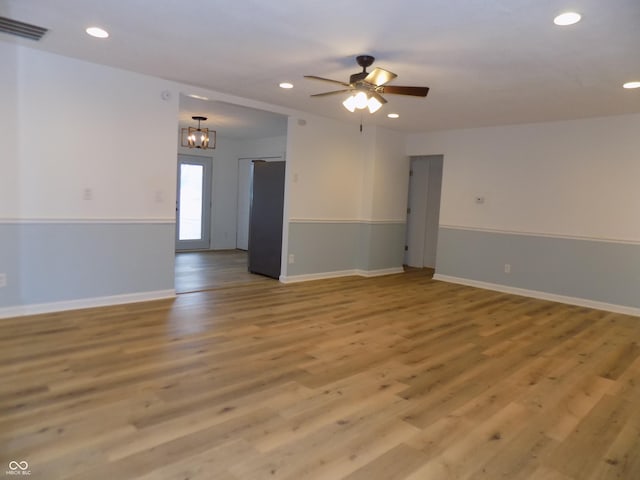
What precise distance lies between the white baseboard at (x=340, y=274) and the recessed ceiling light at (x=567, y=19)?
4306mm

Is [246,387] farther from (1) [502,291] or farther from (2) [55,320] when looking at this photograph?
(1) [502,291]

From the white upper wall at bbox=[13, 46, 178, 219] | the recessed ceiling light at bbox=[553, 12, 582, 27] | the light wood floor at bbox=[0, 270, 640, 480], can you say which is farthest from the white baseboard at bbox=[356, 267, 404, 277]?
the recessed ceiling light at bbox=[553, 12, 582, 27]

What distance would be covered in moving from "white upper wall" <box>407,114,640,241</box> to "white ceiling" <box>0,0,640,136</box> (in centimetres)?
62

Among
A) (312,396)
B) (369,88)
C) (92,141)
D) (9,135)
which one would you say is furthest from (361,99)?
(9,135)

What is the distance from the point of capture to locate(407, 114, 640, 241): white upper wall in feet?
16.8

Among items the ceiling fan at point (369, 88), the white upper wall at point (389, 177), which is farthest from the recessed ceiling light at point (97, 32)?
the white upper wall at point (389, 177)

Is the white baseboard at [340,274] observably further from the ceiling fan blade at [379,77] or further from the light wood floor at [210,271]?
the ceiling fan blade at [379,77]

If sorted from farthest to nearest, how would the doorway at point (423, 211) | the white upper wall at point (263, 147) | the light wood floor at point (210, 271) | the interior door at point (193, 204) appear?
the interior door at point (193, 204) < the white upper wall at point (263, 147) < the doorway at point (423, 211) < the light wood floor at point (210, 271)

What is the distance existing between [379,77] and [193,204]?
6.33 m

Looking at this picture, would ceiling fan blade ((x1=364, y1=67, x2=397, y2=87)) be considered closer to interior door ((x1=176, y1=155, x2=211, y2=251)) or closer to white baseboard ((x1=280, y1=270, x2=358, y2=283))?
white baseboard ((x1=280, y1=270, x2=358, y2=283))

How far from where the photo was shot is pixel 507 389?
281 cm

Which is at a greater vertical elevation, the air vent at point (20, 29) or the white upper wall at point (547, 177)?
the air vent at point (20, 29)

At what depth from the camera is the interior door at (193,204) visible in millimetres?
8594

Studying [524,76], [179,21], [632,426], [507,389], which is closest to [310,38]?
[179,21]
